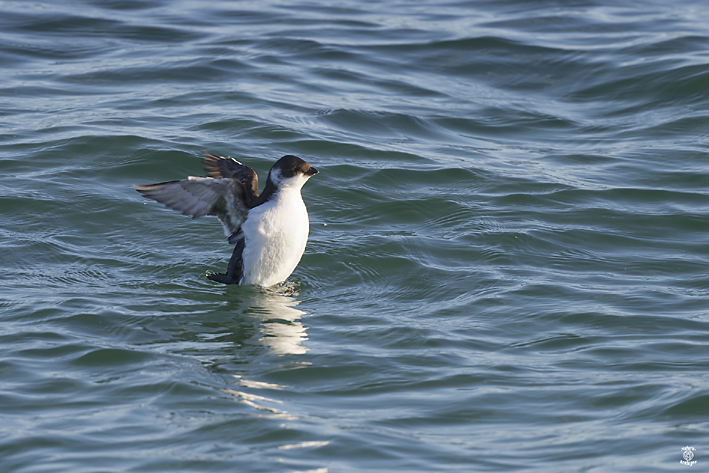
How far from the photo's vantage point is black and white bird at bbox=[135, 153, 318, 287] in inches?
272

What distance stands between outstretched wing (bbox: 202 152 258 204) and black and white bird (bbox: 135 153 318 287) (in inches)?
0.5

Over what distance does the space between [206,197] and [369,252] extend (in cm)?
190

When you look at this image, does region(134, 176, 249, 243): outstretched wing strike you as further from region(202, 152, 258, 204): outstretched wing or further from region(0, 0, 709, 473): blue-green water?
region(0, 0, 709, 473): blue-green water

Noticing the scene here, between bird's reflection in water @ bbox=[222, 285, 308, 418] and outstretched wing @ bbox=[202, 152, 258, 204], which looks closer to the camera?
bird's reflection in water @ bbox=[222, 285, 308, 418]

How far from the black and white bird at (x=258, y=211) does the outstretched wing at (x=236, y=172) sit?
0.01 metres

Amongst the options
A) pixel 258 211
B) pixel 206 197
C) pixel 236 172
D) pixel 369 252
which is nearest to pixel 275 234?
pixel 258 211

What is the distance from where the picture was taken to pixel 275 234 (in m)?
6.98

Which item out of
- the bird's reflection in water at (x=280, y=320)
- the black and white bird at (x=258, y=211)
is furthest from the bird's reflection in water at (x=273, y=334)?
the black and white bird at (x=258, y=211)

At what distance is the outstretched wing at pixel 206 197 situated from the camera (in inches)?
264

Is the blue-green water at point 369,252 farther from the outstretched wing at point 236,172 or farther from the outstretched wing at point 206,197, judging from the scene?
the outstretched wing at point 236,172

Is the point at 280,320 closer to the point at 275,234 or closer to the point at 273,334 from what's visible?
the point at 273,334

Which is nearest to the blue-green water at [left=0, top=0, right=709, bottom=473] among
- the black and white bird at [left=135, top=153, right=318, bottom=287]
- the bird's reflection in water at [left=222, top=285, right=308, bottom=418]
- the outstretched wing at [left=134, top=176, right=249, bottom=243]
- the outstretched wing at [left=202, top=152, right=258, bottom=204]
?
the bird's reflection in water at [left=222, top=285, right=308, bottom=418]

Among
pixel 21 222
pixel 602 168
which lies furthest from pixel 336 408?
pixel 602 168

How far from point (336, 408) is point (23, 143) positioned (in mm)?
7161
